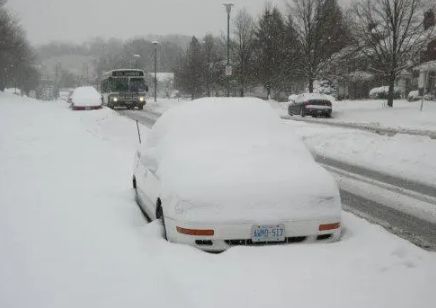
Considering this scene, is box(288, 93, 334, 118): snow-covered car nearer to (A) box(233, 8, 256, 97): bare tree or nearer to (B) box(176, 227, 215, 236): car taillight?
(A) box(233, 8, 256, 97): bare tree

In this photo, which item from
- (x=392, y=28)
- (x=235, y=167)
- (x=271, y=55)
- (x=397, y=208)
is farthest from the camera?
(x=271, y=55)

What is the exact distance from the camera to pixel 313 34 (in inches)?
1593

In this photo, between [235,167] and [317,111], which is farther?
[317,111]

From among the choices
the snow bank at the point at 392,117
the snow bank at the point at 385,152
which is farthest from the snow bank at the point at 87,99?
the snow bank at the point at 385,152

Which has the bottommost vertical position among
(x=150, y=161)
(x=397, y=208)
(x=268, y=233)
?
(x=397, y=208)

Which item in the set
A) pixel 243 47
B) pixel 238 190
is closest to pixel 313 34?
pixel 243 47

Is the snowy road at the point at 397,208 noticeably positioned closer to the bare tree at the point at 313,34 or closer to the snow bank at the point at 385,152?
the snow bank at the point at 385,152

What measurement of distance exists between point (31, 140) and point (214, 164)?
1102 cm

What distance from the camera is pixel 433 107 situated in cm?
3284

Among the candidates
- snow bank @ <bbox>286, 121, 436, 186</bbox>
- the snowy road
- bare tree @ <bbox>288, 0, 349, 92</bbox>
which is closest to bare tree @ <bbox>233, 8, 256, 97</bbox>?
bare tree @ <bbox>288, 0, 349, 92</bbox>

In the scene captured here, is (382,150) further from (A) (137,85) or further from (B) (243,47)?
(B) (243,47)

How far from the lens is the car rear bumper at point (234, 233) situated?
15.3 ft

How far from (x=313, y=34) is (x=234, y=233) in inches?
1510

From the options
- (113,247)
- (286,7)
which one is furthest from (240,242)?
(286,7)
